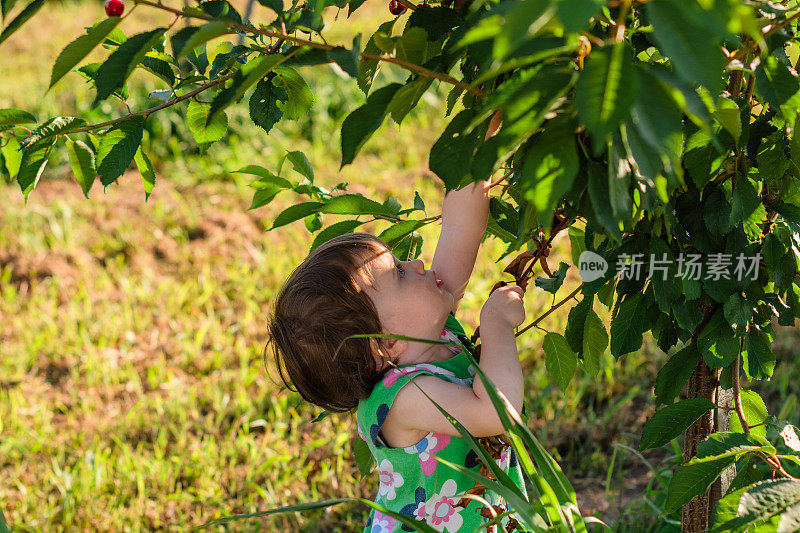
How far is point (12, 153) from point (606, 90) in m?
0.95

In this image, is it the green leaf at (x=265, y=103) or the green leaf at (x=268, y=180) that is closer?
the green leaf at (x=265, y=103)

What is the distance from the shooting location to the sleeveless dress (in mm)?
1333

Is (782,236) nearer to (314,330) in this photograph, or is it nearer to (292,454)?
(314,330)

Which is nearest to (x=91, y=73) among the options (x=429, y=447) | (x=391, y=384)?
(x=391, y=384)

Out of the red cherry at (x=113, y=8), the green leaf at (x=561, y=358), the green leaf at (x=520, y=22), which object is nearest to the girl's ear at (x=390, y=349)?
the green leaf at (x=561, y=358)

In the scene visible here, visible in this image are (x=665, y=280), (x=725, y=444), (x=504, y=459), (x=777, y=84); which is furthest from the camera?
(x=504, y=459)

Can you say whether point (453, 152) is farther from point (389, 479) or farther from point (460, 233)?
point (389, 479)

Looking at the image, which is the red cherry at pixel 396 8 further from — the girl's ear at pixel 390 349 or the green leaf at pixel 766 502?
the green leaf at pixel 766 502

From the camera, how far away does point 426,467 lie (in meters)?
1.36

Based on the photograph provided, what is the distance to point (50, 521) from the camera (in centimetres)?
224

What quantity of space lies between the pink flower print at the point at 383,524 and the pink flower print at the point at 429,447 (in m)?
0.14

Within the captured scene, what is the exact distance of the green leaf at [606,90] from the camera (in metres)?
0.58

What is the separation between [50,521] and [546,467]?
5.78ft

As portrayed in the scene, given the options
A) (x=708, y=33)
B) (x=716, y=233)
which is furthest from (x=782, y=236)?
(x=708, y=33)
